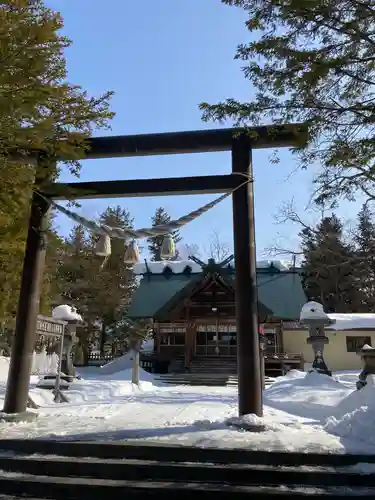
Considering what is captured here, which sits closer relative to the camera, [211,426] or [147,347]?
[211,426]

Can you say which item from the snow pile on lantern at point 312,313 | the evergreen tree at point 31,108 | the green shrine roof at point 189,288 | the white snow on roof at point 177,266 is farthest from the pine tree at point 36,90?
the white snow on roof at point 177,266

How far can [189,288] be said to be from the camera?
898 inches

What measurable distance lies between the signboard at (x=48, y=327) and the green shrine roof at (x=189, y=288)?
1382 cm

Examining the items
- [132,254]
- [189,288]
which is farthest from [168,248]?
[189,288]

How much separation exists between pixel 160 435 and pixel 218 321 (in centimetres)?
1810

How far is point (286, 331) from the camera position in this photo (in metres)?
24.7

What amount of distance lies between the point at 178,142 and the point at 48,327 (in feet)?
15.4

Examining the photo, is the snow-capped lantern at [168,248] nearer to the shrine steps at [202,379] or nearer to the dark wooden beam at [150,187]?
the dark wooden beam at [150,187]

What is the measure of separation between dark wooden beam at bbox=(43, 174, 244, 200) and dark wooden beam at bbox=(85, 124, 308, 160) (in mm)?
491

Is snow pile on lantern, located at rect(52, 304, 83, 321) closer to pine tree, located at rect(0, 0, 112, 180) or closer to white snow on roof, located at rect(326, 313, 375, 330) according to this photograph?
pine tree, located at rect(0, 0, 112, 180)

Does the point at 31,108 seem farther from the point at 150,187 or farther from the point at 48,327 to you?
the point at 48,327

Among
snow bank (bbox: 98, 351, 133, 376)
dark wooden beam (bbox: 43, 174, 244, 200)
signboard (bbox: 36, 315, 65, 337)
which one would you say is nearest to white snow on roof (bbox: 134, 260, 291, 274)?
snow bank (bbox: 98, 351, 133, 376)

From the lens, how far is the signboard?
8213mm

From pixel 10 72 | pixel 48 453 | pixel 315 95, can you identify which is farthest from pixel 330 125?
pixel 48 453
